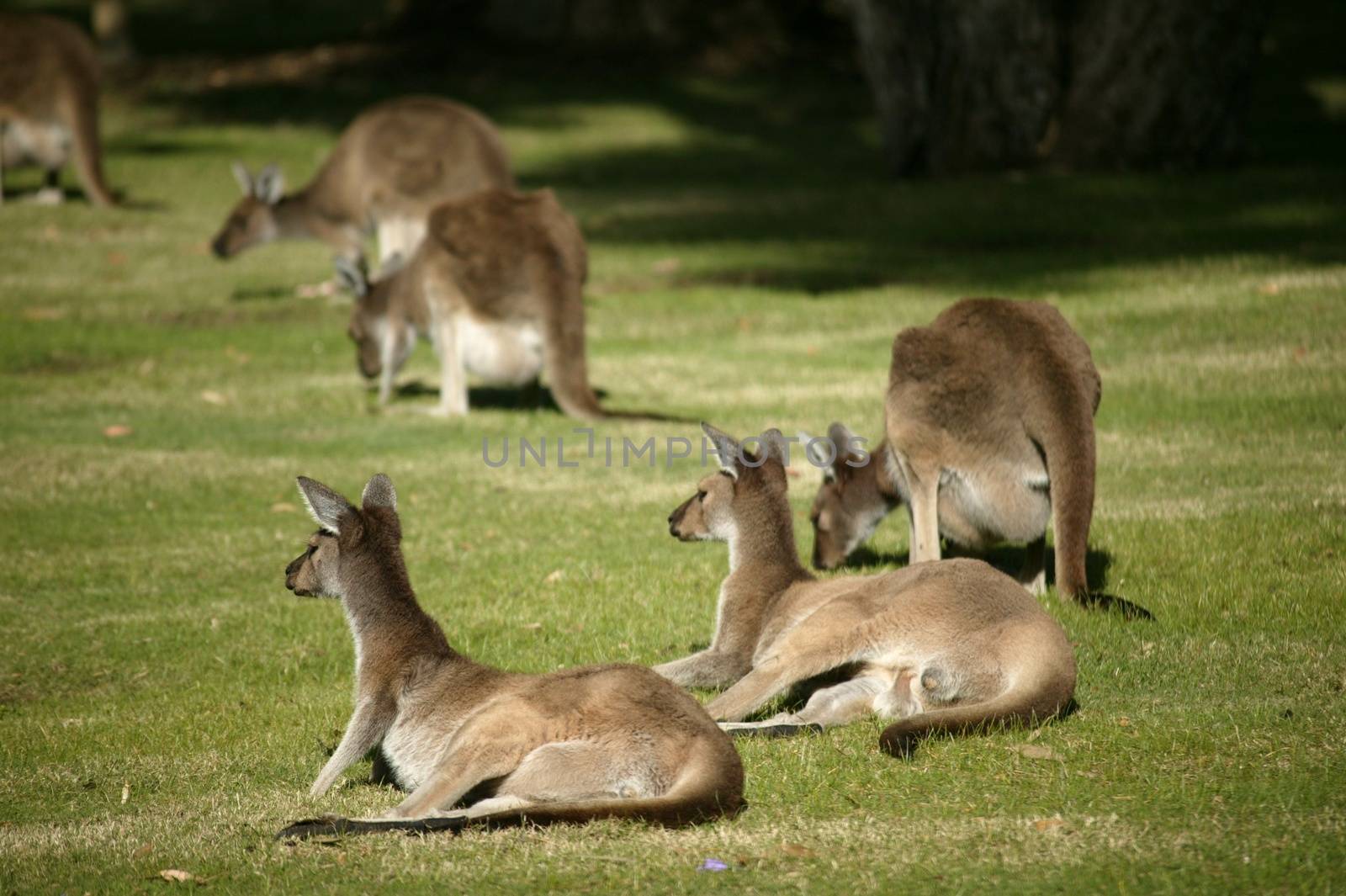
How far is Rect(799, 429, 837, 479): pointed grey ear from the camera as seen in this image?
831 centimetres

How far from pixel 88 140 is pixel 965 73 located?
9.60 metres

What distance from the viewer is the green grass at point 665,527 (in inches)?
189

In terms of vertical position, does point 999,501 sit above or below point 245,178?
above

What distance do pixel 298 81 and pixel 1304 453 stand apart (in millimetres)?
20780

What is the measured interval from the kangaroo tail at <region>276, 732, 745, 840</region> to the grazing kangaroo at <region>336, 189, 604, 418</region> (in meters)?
6.56

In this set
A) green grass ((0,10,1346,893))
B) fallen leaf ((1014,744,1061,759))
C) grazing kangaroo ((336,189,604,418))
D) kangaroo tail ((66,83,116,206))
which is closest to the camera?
green grass ((0,10,1346,893))

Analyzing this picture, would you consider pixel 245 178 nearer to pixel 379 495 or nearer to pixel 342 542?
pixel 379 495

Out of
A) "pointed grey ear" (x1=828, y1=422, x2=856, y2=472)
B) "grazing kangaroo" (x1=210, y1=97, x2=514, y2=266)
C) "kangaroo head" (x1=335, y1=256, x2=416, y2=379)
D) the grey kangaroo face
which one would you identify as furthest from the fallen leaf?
"grazing kangaroo" (x1=210, y1=97, x2=514, y2=266)

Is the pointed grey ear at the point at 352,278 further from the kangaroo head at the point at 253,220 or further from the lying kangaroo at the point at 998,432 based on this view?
the lying kangaroo at the point at 998,432

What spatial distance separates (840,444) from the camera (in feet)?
27.7

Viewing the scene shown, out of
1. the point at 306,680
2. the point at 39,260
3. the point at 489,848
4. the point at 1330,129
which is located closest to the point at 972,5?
the point at 1330,129

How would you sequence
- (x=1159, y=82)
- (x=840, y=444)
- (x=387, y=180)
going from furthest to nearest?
(x=1159, y=82)
(x=387, y=180)
(x=840, y=444)

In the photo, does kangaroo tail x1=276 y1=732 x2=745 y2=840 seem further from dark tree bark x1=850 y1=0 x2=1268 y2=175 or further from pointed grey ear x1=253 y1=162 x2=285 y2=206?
dark tree bark x1=850 y1=0 x2=1268 y2=175

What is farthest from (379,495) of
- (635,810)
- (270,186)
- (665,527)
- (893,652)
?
(270,186)
